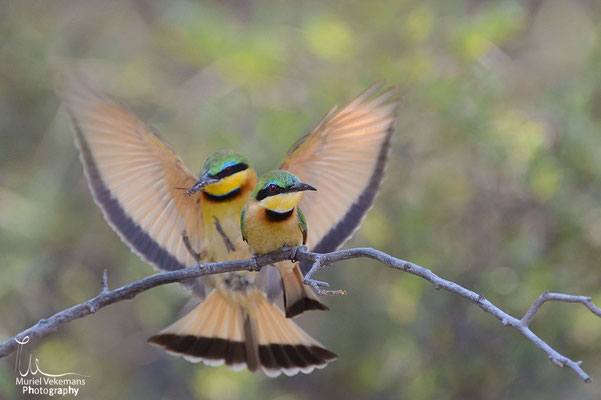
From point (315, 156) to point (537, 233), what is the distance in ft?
3.72

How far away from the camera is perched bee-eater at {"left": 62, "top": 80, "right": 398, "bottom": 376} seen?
2.43 meters

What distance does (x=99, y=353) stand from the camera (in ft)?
11.7

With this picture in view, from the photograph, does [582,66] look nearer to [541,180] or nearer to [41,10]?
[541,180]

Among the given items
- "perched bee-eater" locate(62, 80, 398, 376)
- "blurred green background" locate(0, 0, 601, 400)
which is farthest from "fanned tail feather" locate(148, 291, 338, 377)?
"blurred green background" locate(0, 0, 601, 400)

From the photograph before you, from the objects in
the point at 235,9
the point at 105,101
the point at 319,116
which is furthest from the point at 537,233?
the point at 235,9

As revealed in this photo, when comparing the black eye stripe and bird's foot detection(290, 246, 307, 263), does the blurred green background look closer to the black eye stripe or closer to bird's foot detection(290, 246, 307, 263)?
the black eye stripe

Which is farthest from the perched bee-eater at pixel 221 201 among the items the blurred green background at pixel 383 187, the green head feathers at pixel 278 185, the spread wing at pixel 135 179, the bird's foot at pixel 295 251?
the blurred green background at pixel 383 187

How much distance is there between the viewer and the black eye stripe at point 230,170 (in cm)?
244

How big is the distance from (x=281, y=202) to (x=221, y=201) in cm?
50

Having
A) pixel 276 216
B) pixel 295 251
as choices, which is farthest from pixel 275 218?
pixel 295 251

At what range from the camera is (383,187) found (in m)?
3.34
